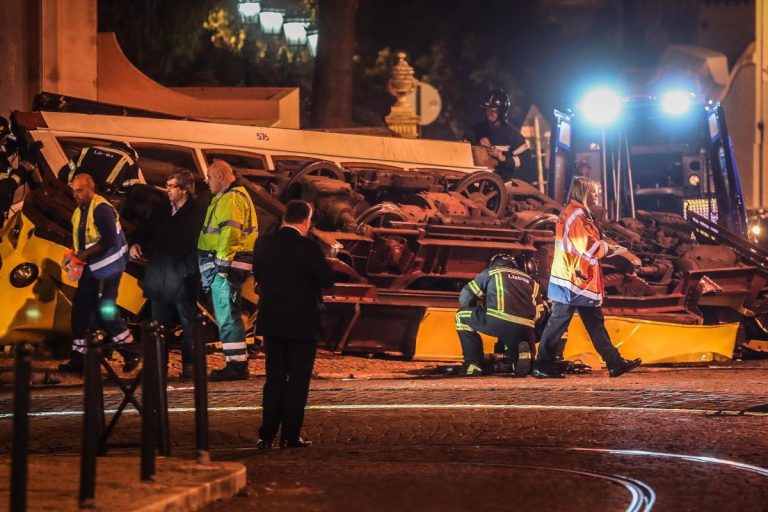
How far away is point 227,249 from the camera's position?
1299 centimetres

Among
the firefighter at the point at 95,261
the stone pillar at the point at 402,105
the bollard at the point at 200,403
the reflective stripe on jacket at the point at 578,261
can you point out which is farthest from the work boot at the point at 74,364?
the stone pillar at the point at 402,105

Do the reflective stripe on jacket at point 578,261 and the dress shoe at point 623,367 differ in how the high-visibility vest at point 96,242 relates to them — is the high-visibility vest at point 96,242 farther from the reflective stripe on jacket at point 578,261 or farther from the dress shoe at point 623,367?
the dress shoe at point 623,367

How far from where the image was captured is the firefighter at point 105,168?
48.9 ft

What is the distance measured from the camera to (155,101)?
2381cm

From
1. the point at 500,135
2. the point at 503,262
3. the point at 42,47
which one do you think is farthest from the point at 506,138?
the point at 503,262

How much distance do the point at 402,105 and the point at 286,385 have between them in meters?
17.7

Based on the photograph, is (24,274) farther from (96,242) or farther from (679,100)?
(679,100)

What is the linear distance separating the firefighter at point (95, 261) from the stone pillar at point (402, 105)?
13.8m

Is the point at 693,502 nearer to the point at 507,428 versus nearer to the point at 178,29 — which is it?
the point at 507,428

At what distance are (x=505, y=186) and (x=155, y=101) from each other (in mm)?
7686

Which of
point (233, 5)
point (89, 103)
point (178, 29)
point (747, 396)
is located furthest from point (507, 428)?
point (233, 5)

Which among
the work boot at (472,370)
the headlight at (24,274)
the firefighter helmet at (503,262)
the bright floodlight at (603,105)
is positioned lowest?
Result: the work boot at (472,370)

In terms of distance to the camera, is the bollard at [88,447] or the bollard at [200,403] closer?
the bollard at [88,447]

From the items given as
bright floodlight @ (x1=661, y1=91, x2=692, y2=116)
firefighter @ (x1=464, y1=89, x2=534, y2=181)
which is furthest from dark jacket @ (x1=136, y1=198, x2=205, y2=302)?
bright floodlight @ (x1=661, y1=91, x2=692, y2=116)
